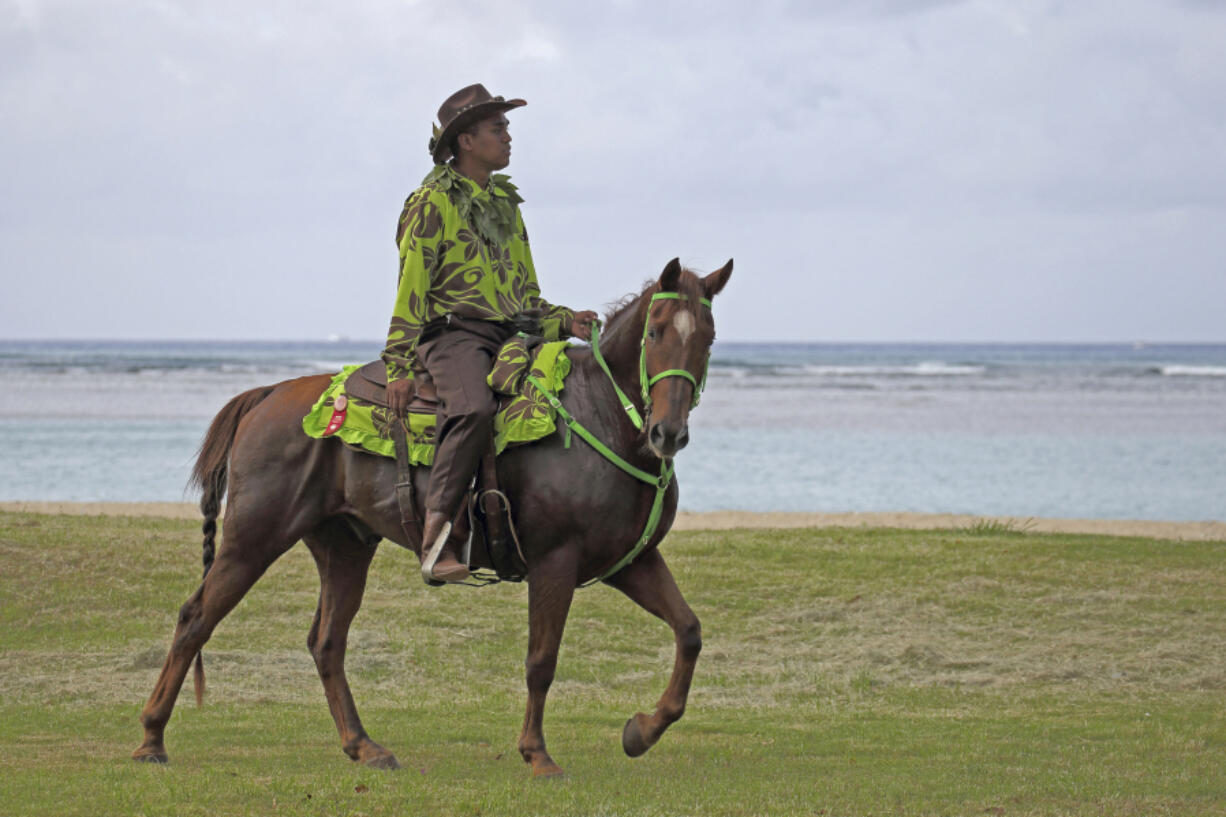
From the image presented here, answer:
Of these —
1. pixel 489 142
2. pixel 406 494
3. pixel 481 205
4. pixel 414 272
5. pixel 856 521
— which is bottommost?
pixel 856 521

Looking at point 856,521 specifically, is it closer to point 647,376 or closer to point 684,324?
point 647,376

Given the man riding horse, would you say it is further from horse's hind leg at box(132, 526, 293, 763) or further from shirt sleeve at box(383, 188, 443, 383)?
horse's hind leg at box(132, 526, 293, 763)

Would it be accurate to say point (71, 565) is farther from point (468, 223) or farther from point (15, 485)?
point (15, 485)

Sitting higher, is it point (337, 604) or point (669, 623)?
point (669, 623)

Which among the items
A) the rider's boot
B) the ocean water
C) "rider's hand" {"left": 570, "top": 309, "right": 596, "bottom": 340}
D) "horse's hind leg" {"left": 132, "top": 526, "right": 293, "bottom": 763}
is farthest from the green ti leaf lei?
the ocean water

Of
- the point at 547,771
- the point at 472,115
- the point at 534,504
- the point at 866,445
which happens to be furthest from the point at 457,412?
the point at 866,445

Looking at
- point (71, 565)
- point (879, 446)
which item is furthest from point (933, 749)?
point (879, 446)

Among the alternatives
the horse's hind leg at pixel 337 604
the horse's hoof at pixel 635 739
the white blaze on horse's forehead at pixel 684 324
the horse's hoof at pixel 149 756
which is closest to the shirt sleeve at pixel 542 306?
the white blaze on horse's forehead at pixel 684 324

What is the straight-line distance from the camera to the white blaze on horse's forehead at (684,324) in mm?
5906

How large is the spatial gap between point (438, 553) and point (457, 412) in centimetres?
69

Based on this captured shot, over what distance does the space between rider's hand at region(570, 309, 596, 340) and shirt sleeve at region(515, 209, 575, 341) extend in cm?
3

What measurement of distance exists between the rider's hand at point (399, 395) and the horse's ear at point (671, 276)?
4.87ft

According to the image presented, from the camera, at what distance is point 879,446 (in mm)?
33562

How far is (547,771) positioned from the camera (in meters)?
6.38
